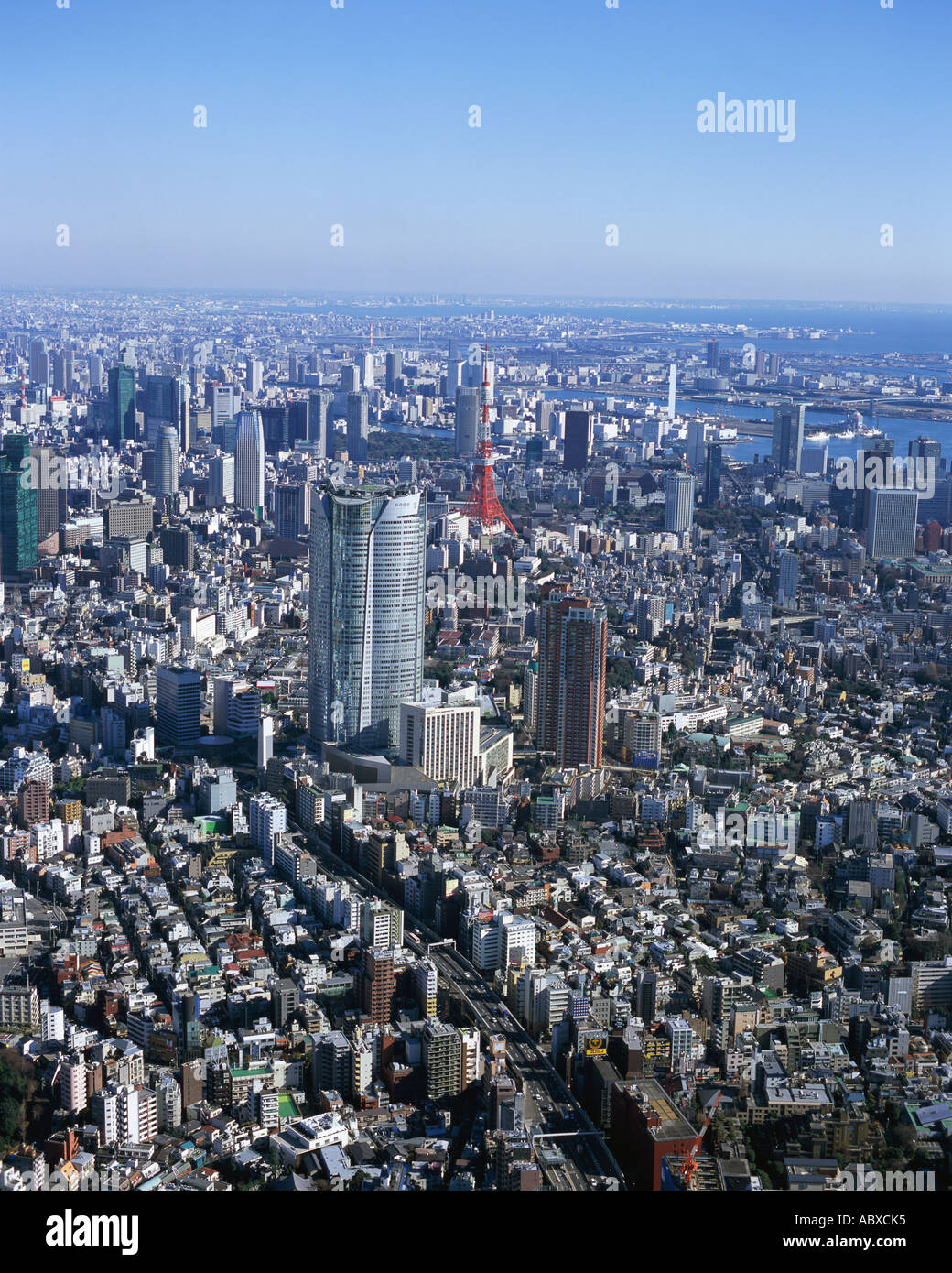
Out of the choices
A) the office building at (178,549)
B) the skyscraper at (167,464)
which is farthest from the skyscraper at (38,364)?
the office building at (178,549)

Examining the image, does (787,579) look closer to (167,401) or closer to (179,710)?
(179,710)

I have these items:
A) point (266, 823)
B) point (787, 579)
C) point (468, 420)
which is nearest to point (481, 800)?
point (266, 823)

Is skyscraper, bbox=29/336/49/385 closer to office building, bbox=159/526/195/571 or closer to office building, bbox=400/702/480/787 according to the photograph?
office building, bbox=159/526/195/571

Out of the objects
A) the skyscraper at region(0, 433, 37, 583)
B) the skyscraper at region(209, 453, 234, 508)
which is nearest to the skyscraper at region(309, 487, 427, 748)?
the skyscraper at region(0, 433, 37, 583)

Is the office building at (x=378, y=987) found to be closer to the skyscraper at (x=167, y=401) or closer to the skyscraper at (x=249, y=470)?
the skyscraper at (x=249, y=470)
